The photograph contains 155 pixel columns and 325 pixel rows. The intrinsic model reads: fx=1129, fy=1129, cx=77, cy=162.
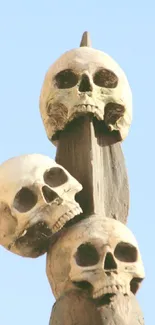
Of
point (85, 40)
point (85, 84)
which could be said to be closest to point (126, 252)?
point (85, 84)

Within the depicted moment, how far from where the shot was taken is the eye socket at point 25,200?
4.58 metres

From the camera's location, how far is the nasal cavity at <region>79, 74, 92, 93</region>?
5.03 metres

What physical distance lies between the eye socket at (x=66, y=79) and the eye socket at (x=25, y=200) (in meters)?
0.69

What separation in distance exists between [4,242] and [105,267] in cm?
44

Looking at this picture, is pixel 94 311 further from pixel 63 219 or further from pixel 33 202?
pixel 33 202

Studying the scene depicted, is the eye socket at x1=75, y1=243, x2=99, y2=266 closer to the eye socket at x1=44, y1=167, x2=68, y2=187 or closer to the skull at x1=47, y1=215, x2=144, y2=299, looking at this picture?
the skull at x1=47, y1=215, x2=144, y2=299

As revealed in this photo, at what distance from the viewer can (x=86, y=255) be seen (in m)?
4.54

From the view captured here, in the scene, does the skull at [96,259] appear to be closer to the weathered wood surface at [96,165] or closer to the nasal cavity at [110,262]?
the nasal cavity at [110,262]

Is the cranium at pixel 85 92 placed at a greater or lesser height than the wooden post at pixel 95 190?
greater

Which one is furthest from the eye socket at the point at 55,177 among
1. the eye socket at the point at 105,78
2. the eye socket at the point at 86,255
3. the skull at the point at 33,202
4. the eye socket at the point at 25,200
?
the eye socket at the point at 105,78

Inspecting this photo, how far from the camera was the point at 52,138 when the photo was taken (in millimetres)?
5160

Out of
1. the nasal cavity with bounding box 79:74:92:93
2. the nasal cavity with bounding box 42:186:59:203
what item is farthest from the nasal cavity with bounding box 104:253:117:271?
the nasal cavity with bounding box 79:74:92:93

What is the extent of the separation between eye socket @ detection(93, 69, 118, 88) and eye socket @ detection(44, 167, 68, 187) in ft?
1.91

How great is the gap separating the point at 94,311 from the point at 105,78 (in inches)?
49.3
